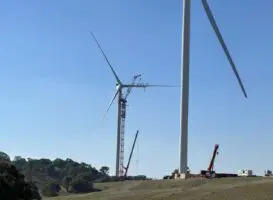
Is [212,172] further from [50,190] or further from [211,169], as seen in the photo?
[50,190]

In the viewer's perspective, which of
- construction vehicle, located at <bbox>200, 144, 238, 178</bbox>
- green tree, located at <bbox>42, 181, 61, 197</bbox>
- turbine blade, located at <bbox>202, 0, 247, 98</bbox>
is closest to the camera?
turbine blade, located at <bbox>202, 0, 247, 98</bbox>

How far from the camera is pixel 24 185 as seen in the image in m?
76.7

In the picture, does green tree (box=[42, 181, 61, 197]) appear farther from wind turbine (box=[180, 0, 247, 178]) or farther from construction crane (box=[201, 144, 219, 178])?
wind turbine (box=[180, 0, 247, 178])

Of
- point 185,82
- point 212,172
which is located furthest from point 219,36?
point 212,172

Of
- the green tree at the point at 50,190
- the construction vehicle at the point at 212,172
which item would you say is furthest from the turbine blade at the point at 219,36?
the green tree at the point at 50,190

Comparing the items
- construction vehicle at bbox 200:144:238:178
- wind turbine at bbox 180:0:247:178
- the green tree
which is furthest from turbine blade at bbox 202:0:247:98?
the green tree

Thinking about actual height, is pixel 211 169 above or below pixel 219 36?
below

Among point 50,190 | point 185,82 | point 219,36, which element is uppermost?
point 219,36

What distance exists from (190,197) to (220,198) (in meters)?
5.42

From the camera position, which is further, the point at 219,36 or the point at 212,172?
the point at 212,172

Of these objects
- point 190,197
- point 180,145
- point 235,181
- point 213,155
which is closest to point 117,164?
point 213,155

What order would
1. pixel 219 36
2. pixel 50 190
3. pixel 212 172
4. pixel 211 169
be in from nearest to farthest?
pixel 219 36
pixel 212 172
pixel 211 169
pixel 50 190

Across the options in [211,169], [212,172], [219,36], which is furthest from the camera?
[211,169]

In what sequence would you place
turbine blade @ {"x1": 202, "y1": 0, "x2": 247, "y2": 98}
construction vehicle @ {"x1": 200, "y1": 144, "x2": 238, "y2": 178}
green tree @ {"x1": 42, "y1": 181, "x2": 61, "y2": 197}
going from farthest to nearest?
green tree @ {"x1": 42, "y1": 181, "x2": 61, "y2": 197}, construction vehicle @ {"x1": 200, "y1": 144, "x2": 238, "y2": 178}, turbine blade @ {"x1": 202, "y1": 0, "x2": 247, "y2": 98}
